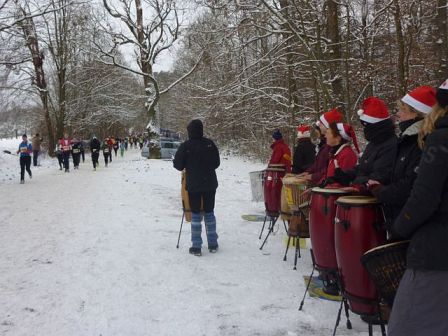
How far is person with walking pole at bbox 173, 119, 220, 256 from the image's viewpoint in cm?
623

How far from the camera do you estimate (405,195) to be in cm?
276

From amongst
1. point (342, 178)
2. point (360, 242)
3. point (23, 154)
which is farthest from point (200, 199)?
point (23, 154)

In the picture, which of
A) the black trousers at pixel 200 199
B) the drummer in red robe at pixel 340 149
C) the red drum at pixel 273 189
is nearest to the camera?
the drummer in red robe at pixel 340 149

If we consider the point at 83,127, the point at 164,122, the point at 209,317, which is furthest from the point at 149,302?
the point at 164,122

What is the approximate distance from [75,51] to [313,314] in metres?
33.6

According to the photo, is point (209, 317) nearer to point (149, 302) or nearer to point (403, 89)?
point (149, 302)

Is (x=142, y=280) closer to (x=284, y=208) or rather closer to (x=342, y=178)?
(x=284, y=208)

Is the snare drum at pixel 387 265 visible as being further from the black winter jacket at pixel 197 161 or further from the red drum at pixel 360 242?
the black winter jacket at pixel 197 161

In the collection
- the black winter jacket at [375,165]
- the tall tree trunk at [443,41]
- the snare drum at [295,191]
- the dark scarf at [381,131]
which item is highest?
the tall tree trunk at [443,41]

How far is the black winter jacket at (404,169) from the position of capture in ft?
9.00

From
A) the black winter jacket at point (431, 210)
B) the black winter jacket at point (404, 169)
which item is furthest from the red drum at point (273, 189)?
the black winter jacket at point (431, 210)

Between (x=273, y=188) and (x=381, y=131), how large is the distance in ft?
9.42

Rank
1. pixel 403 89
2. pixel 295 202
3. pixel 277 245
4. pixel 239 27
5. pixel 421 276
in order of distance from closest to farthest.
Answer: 1. pixel 421 276
2. pixel 295 202
3. pixel 277 245
4. pixel 403 89
5. pixel 239 27

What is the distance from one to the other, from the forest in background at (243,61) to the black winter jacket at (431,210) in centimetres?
771
